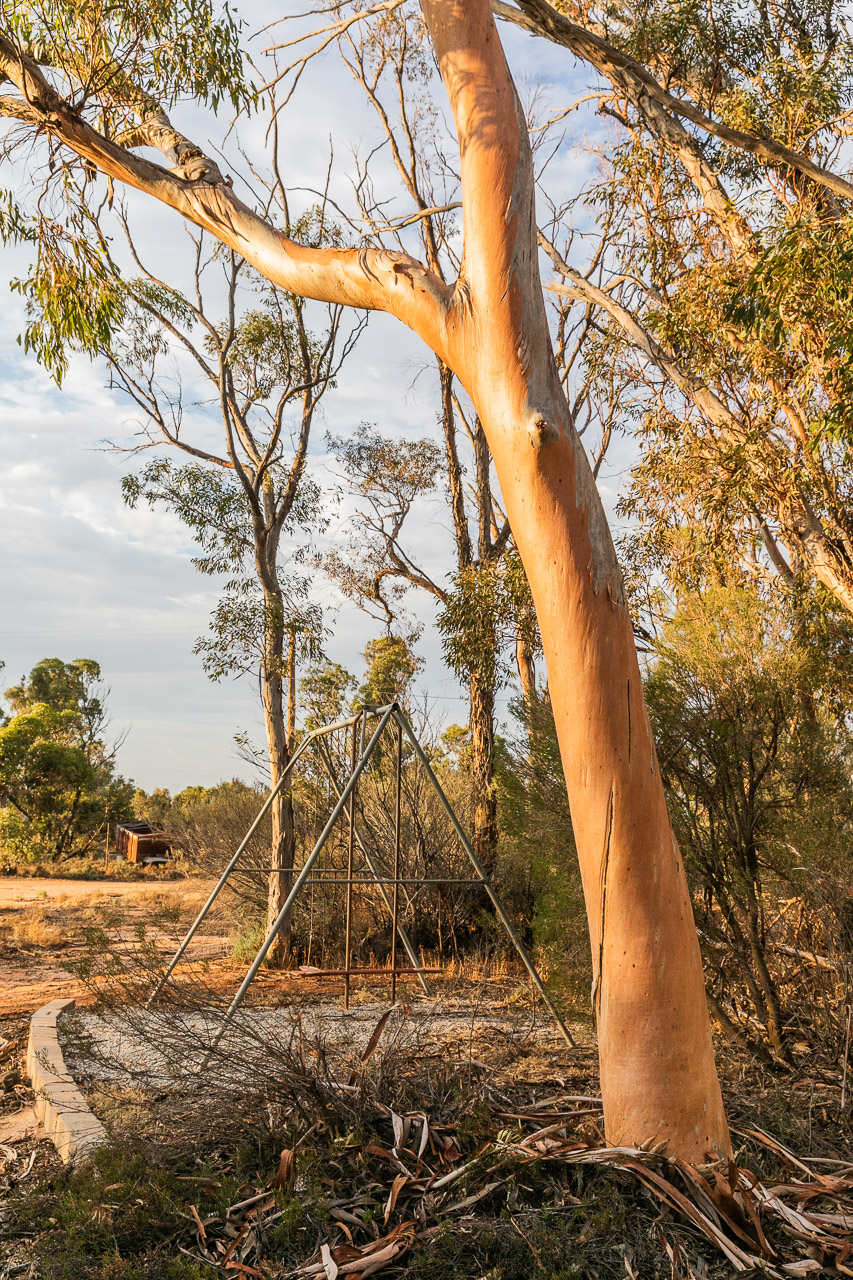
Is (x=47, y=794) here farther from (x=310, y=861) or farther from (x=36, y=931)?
(x=310, y=861)

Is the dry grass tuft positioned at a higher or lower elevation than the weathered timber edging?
higher

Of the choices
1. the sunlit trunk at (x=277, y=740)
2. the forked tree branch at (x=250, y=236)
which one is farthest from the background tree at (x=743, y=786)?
the sunlit trunk at (x=277, y=740)

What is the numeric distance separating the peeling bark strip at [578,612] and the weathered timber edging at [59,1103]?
80.3 inches

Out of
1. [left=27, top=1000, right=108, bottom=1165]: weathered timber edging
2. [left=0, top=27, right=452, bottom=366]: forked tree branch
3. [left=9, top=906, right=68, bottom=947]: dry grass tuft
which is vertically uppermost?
[left=0, top=27, right=452, bottom=366]: forked tree branch

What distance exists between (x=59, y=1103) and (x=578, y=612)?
10.6 ft

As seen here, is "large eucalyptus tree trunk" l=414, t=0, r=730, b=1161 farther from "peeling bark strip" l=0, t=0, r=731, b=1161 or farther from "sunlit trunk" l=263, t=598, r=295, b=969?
"sunlit trunk" l=263, t=598, r=295, b=969

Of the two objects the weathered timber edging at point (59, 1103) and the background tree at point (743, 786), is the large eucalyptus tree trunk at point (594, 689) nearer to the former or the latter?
the background tree at point (743, 786)

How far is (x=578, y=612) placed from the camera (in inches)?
127

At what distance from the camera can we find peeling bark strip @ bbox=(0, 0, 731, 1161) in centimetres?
305

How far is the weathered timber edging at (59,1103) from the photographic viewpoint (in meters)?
3.58

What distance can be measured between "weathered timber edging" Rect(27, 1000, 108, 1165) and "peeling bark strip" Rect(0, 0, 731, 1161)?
2.04m

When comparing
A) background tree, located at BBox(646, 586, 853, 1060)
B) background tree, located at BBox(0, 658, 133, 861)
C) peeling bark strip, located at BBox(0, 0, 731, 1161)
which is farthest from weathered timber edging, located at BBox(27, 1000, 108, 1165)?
background tree, located at BBox(0, 658, 133, 861)

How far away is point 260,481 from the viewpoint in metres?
9.43

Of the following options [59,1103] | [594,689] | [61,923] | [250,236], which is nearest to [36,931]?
[61,923]
